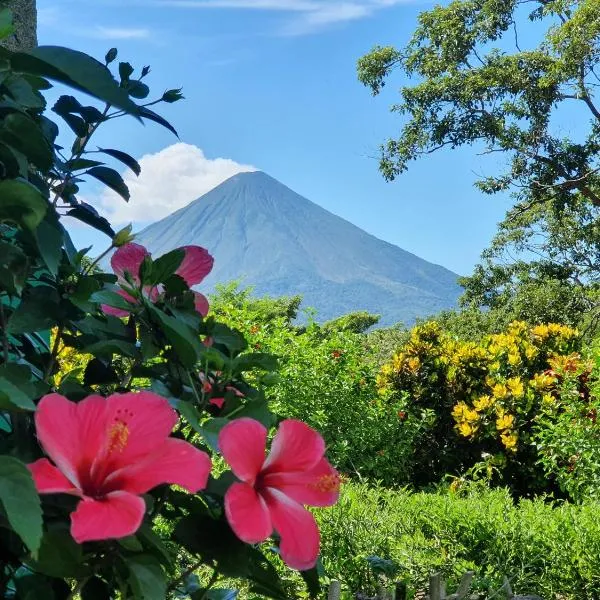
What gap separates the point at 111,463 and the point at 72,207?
444 millimetres

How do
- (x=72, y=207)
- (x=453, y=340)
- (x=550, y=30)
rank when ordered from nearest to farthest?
(x=72, y=207), (x=453, y=340), (x=550, y=30)

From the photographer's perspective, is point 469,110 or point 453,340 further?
point 469,110

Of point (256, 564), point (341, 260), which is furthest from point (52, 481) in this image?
point (341, 260)

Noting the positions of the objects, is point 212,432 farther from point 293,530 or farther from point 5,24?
point 5,24

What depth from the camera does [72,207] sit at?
0.90 metres

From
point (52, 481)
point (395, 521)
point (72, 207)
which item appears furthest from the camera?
point (395, 521)

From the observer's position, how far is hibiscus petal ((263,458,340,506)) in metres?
0.57

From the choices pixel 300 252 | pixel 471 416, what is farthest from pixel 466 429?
pixel 300 252

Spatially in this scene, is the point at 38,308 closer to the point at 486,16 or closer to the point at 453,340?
the point at 453,340

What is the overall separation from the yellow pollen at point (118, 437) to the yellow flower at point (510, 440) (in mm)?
5071

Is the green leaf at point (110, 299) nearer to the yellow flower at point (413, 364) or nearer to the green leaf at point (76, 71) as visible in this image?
the green leaf at point (76, 71)

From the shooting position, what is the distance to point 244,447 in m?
0.55

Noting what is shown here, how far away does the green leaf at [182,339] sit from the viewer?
0.62 metres

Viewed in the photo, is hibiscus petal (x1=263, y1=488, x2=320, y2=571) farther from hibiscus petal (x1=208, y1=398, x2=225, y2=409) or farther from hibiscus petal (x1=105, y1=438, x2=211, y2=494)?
hibiscus petal (x1=208, y1=398, x2=225, y2=409)
